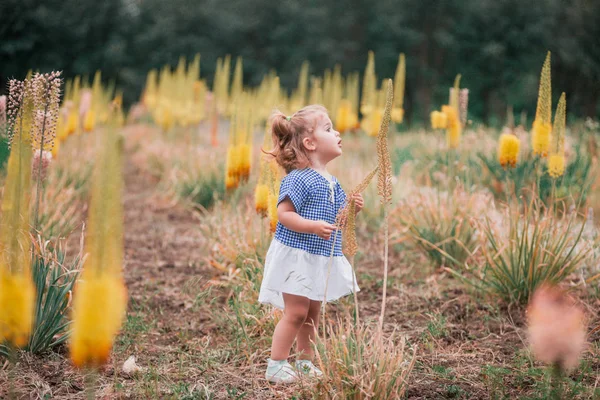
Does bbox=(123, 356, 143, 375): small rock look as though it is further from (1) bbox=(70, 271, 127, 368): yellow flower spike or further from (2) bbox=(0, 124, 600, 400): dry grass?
(1) bbox=(70, 271, 127, 368): yellow flower spike

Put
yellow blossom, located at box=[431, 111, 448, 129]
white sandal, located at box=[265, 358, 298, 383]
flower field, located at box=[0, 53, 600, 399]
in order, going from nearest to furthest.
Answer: flower field, located at box=[0, 53, 600, 399], white sandal, located at box=[265, 358, 298, 383], yellow blossom, located at box=[431, 111, 448, 129]

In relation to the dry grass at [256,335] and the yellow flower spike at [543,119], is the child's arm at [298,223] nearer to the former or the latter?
the dry grass at [256,335]

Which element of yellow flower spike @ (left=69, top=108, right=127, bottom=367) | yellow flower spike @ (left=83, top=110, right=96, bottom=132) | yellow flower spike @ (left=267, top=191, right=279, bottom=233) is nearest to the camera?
yellow flower spike @ (left=69, top=108, right=127, bottom=367)

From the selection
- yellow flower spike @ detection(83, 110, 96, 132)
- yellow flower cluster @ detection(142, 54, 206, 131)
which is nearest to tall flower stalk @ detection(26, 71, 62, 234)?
yellow flower spike @ detection(83, 110, 96, 132)

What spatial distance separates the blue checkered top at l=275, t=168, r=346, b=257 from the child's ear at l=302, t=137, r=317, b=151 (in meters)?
0.10

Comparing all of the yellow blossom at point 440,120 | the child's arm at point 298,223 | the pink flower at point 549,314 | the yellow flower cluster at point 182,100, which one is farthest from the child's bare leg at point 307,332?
the yellow flower cluster at point 182,100

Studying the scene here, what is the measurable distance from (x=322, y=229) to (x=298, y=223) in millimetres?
146

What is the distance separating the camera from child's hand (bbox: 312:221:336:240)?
7.95ft

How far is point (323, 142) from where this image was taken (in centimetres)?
276

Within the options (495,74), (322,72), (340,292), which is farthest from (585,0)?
(340,292)

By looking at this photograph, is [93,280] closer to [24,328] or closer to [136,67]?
[24,328]

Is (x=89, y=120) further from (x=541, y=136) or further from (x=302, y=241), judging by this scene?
(x=541, y=136)

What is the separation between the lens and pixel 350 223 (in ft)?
6.71

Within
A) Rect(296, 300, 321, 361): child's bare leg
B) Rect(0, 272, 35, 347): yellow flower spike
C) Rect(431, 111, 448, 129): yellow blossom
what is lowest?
Rect(296, 300, 321, 361): child's bare leg
